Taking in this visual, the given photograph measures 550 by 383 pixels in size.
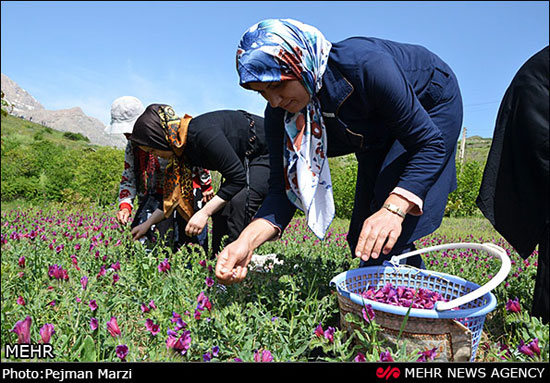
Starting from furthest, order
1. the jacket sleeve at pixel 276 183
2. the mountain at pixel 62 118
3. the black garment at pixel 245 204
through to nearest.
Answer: the mountain at pixel 62 118 < the black garment at pixel 245 204 < the jacket sleeve at pixel 276 183

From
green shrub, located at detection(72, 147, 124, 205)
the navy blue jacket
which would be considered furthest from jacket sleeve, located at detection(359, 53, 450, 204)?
green shrub, located at detection(72, 147, 124, 205)

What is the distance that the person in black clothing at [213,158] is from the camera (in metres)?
2.73

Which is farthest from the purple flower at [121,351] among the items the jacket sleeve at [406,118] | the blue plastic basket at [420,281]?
the jacket sleeve at [406,118]

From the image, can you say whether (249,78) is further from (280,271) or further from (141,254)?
(141,254)

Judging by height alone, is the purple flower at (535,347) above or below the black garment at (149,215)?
above

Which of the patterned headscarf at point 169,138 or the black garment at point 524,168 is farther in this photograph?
the patterned headscarf at point 169,138

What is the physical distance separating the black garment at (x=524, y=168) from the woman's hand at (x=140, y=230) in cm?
227

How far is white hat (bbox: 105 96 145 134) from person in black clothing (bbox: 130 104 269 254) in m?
0.36

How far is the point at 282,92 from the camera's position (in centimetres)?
169

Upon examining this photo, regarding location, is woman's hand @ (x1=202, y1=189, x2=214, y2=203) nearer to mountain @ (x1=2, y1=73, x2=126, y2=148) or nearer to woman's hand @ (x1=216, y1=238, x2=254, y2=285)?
woman's hand @ (x1=216, y1=238, x2=254, y2=285)

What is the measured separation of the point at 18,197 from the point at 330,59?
9167 millimetres

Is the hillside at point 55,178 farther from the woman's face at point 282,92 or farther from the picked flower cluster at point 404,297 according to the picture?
the picked flower cluster at point 404,297

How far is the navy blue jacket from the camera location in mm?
1646
